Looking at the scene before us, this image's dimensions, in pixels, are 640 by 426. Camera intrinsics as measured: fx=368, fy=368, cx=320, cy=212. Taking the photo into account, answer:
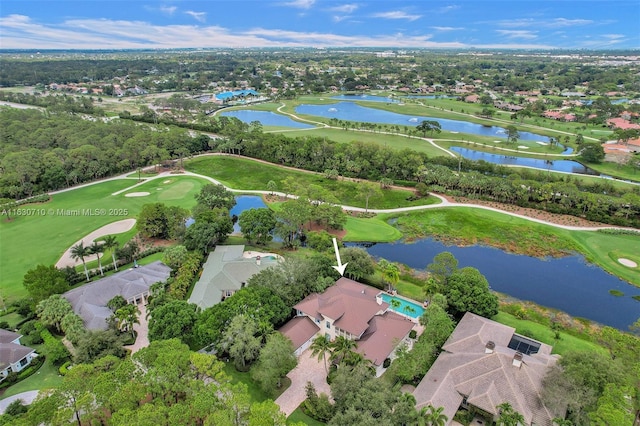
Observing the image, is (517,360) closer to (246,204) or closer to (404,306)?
(404,306)

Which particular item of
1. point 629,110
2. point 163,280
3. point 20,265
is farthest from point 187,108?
point 629,110

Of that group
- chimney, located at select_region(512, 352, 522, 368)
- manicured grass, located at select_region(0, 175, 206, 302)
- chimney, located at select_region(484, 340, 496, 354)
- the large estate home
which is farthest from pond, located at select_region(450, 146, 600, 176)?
chimney, located at select_region(512, 352, 522, 368)

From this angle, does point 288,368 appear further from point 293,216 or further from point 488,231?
point 488,231

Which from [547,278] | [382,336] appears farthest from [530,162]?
[382,336]

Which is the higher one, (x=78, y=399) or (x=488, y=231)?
(x=78, y=399)

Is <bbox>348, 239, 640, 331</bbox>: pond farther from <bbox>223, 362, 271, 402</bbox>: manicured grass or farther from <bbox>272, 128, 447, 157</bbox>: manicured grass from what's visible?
<bbox>272, 128, 447, 157</bbox>: manicured grass
